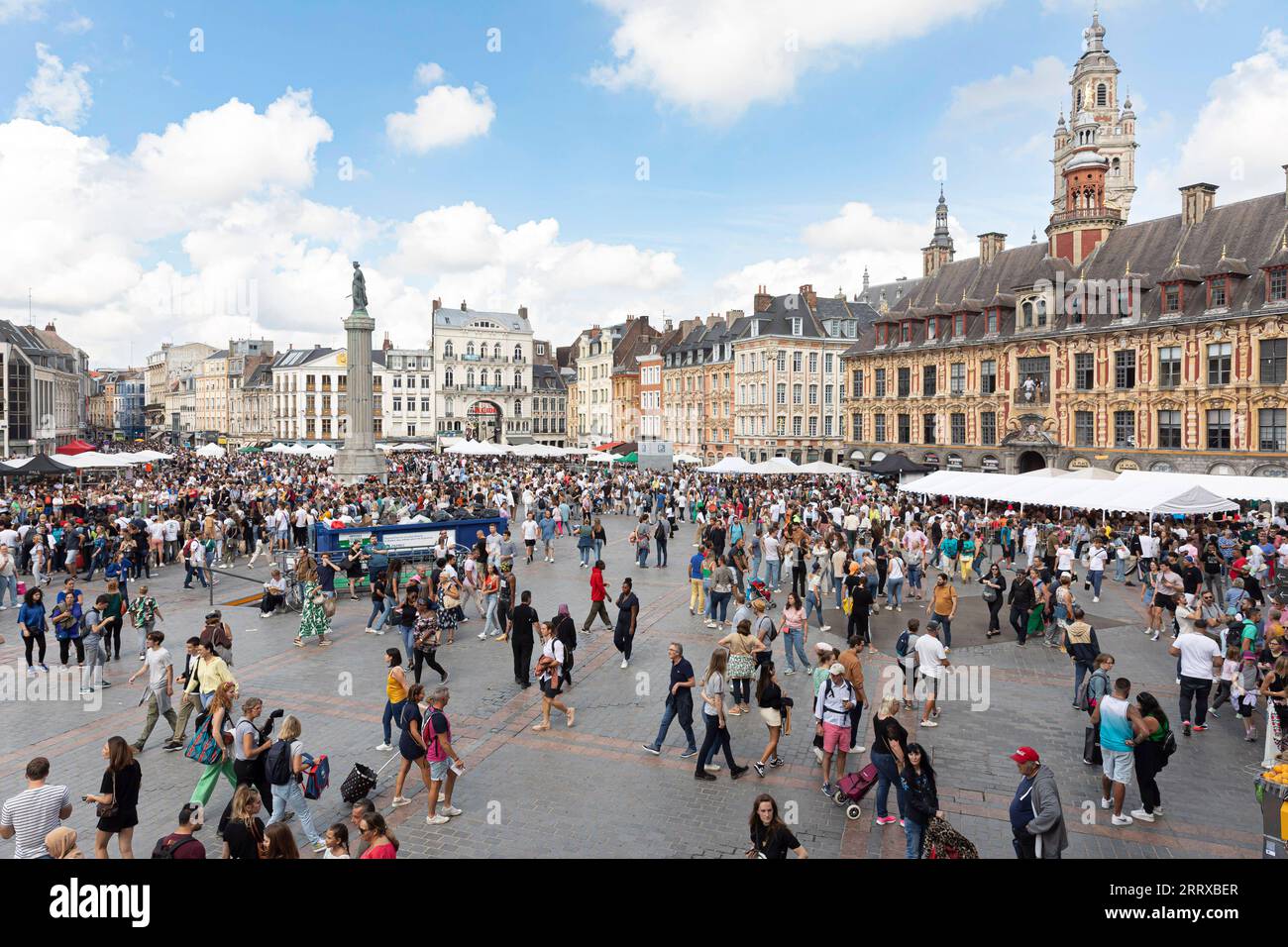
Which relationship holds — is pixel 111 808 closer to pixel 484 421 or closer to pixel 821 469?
pixel 821 469

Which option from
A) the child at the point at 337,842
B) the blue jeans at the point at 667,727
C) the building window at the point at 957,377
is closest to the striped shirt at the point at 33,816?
the child at the point at 337,842

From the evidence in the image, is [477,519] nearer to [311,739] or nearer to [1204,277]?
[311,739]

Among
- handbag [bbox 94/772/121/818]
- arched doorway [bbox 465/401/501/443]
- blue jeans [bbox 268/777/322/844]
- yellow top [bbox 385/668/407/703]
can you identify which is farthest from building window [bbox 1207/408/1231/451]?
arched doorway [bbox 465/401/501/443]

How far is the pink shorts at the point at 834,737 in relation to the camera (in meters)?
8.70

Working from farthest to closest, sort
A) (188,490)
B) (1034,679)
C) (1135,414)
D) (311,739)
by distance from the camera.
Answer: (1135,414) → (188,490) → (1034,679) → (311,739)

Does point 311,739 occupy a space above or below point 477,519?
below

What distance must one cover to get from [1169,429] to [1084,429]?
4058 millimetres

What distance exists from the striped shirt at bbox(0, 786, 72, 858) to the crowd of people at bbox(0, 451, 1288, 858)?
18mm

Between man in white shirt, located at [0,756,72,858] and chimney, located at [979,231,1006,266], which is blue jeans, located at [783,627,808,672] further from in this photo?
chimney, located at [979,231,1006,266]

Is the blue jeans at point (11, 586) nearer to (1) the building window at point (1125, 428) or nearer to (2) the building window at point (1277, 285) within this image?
(1) the building window at point (1125, 428)

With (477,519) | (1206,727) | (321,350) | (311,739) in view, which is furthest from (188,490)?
(321,350)

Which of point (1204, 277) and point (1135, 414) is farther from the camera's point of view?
point (1135, 414)
